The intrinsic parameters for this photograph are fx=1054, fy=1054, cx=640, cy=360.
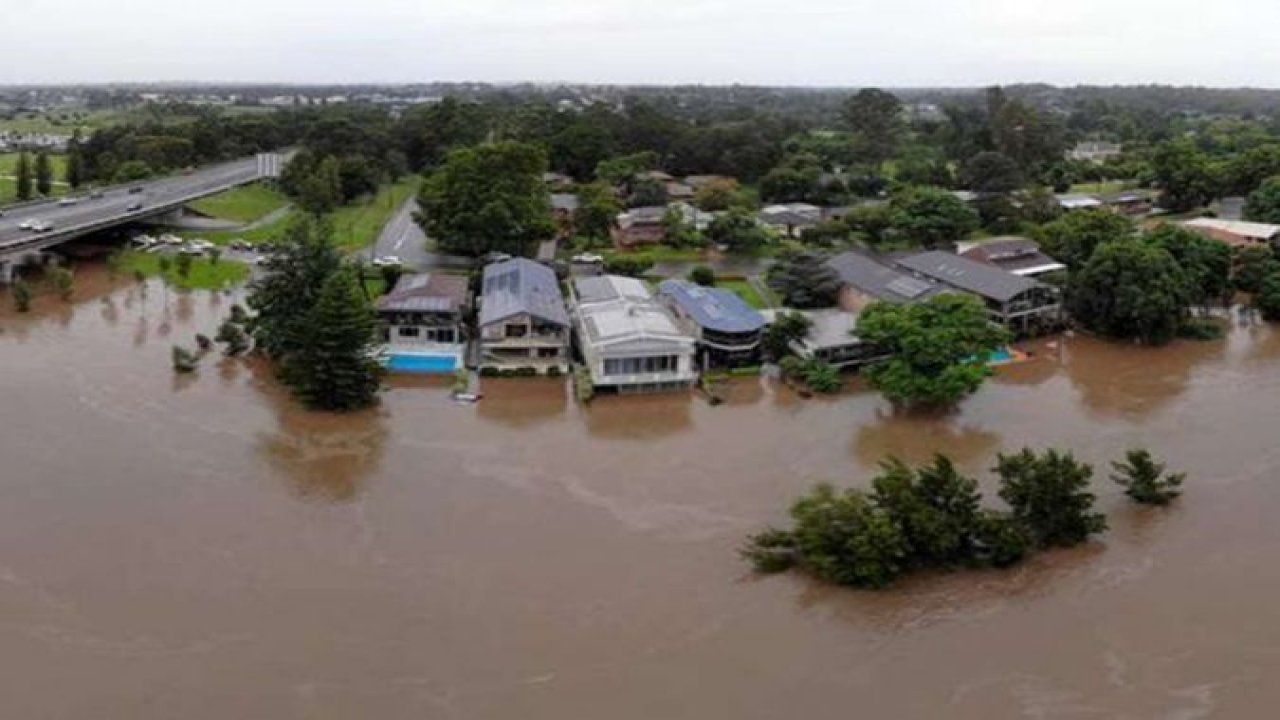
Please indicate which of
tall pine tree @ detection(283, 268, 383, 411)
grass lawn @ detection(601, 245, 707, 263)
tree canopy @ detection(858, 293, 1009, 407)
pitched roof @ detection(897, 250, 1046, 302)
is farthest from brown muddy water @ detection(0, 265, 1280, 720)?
grass lawn @ detection(601, 245, 707, 263)

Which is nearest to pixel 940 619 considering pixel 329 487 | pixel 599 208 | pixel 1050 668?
pixel 1050 668

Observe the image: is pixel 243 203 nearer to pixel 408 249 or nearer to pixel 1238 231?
pixel 408 249

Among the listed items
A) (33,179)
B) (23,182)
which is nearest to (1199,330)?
(23,182)

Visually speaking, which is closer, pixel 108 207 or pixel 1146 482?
pixel 1146 482

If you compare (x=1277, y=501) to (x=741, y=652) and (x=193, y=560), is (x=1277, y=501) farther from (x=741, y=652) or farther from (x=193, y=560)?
(x=193, y=560)

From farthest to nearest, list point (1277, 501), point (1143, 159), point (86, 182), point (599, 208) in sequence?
point (1143, 159) < point (86, 182) < point (599, 208) < point (1277, 501)

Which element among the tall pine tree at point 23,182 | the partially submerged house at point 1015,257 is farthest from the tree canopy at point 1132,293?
the tall pine tree at point 23,182

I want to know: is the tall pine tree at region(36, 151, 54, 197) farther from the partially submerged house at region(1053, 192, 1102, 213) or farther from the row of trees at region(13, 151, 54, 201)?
the partially submerged house at region(1053, 192, 1102, 213)
